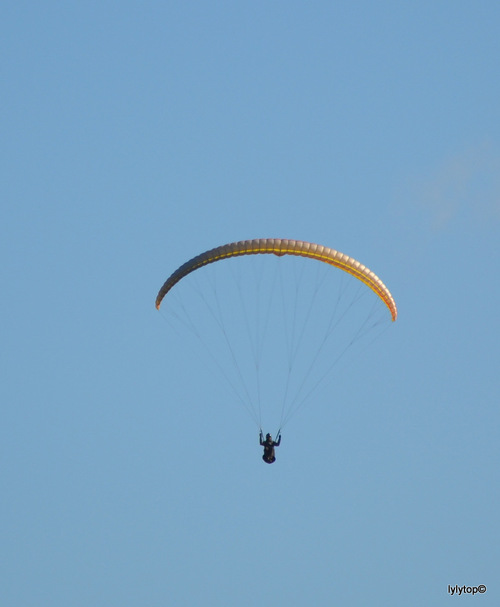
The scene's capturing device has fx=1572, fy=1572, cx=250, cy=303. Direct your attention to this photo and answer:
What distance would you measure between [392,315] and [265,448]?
5.53m

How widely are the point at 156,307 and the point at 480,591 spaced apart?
12.8m

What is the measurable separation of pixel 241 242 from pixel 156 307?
4.07 meters

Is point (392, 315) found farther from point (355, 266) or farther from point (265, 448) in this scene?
point (265, 448)

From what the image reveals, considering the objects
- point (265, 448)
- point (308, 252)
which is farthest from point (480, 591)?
point (308, 252)

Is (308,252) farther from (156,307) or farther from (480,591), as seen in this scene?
(480,591)

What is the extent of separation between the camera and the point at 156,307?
4753 cm

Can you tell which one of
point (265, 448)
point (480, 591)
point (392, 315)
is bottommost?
point (480, 591)

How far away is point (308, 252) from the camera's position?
45.2m

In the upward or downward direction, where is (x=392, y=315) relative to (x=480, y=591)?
upward

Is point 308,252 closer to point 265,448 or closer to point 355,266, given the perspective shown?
point 355,266

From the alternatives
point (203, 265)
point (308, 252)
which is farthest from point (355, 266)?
point (203, 265)

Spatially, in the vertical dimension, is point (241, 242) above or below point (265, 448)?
above

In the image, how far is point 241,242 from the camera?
45.0 m

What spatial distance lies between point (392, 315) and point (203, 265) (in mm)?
6090
